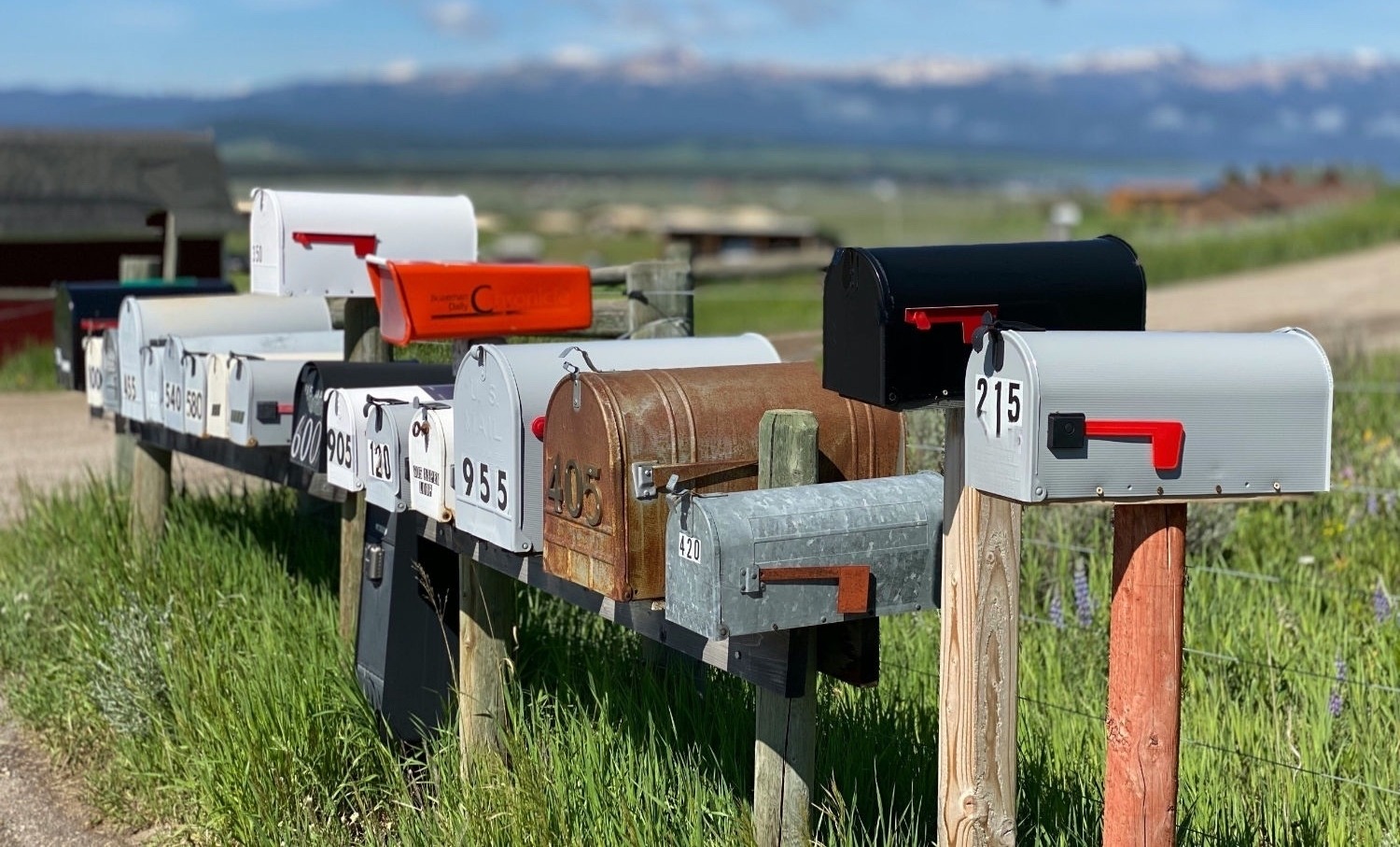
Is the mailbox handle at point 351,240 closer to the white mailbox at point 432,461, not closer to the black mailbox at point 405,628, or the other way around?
the black mailbox at point 405,628

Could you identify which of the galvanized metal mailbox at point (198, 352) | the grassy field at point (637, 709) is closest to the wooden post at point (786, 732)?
the grassy field at point (637, 709)

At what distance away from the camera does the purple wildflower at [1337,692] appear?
11.8ft

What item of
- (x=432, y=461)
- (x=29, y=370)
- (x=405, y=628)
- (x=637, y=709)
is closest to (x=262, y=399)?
(x=405, y=628)

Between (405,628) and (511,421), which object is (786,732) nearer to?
(511,421)

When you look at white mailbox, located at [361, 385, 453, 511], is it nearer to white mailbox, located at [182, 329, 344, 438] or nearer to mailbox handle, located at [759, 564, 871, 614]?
white mailbox, located at [182, 329, 344, 438]

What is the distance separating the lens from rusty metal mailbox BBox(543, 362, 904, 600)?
281cm

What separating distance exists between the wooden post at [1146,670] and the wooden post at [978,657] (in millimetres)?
148

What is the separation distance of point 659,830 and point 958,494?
95cm

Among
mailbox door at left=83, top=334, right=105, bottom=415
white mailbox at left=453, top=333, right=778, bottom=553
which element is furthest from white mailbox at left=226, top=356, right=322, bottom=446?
mailbox door at left=83, top=334, right=105, bottom=415

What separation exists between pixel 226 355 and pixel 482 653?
139cm

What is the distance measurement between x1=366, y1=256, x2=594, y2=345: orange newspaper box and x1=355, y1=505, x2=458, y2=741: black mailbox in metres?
0.51

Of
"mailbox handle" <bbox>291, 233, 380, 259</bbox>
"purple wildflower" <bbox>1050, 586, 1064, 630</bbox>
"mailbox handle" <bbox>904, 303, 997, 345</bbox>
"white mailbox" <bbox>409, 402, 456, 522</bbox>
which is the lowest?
"purple wildflower" <bbox>1050, 586, 1064, 630</bbox>

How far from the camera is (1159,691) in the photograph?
91.7 inches

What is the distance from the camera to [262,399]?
14.4ft
